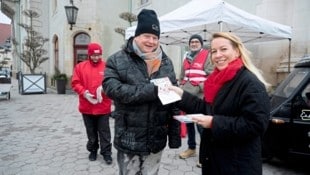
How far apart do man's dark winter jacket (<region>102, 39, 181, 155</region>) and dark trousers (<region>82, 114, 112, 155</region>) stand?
87.4 inches

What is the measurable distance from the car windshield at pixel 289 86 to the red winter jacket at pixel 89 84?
256 cm

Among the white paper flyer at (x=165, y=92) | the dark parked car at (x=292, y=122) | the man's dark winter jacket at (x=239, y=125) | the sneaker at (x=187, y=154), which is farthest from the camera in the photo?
the sneaker at (x=187, y=154)

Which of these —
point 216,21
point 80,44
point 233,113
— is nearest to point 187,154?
point 216,21

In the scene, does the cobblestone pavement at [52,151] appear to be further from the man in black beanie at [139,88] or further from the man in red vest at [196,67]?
the man in black beanie at [139,88]

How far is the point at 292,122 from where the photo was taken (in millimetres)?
4051

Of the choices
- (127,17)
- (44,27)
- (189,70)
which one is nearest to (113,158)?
(189,70)

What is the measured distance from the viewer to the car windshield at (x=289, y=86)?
4275mm

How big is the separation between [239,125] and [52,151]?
4366mm

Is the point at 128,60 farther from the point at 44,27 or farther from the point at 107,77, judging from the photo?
the point at 44,27

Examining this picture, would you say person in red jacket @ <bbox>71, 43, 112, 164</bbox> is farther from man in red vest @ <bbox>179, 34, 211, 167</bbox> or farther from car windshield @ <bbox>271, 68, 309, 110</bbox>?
car windshield @ <bbox>271, 68, 309, 110</bbox>

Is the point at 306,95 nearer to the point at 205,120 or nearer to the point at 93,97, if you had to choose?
the point at 205,120

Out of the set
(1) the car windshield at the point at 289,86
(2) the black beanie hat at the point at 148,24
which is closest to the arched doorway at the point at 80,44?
(1) the car windshield at the point at 289,86

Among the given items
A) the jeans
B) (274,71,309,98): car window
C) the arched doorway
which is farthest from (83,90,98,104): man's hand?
the arched doorway

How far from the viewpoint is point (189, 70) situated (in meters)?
4.70
